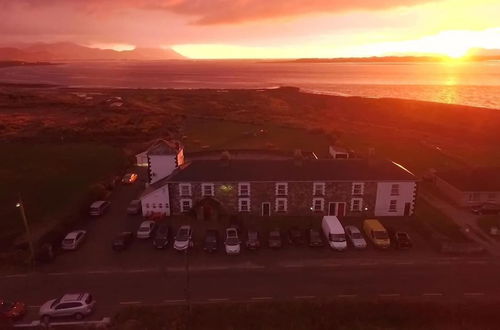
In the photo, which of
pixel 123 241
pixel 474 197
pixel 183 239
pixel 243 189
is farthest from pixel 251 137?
pixel 123 241

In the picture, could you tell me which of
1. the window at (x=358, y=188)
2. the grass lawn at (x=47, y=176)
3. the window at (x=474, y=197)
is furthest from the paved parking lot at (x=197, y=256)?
the window at (x=474, y=197)

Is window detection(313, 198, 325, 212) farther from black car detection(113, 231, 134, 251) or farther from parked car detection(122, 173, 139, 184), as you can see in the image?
parked car detection(122, 173, 139, 184)

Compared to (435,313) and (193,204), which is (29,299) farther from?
(435,313)

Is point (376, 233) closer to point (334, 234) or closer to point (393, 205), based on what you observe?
point (334, 234)

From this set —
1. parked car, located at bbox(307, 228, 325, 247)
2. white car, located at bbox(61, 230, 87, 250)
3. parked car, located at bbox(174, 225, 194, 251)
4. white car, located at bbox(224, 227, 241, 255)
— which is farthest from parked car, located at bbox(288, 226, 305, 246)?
white car, located at bbox(61, 230, 87, 250)

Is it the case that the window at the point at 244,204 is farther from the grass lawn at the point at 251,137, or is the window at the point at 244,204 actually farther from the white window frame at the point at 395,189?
the grass lawn at the point at 251,137

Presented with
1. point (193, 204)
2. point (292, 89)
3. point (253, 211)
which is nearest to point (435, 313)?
point (253, 211)
